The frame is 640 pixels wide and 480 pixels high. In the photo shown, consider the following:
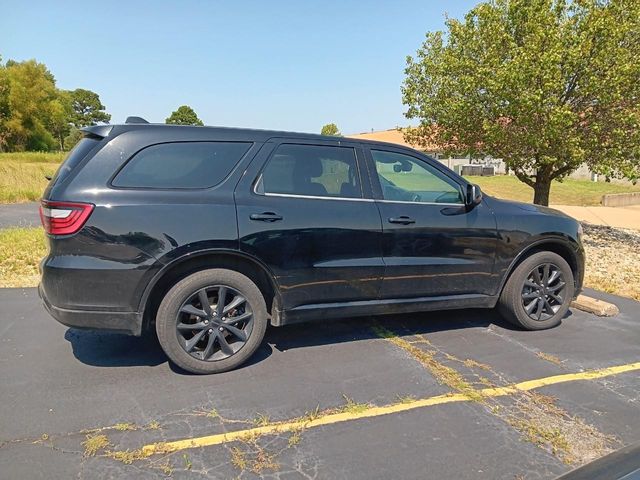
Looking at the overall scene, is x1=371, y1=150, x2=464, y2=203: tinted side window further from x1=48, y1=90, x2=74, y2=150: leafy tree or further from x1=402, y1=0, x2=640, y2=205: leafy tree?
x1=48, y1=90, x2=74, y2=150: leafy tree

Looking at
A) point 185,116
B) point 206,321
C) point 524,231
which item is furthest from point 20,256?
point 185,116

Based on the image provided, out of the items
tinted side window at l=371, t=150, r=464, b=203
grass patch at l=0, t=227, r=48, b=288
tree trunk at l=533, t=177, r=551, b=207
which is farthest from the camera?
tree trunk at l=533, t=177, r=551, b=207

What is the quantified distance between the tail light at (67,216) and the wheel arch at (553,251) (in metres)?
3.59

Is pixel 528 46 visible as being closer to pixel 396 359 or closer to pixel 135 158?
pixel 396 359

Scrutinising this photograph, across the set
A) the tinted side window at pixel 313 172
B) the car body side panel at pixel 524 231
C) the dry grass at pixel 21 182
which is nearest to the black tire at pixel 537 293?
the car body side panel at pixel 524 231

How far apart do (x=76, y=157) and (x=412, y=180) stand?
8.85 feet

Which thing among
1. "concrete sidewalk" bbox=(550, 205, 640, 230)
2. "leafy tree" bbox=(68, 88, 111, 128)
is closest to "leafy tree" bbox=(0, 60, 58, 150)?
"leafy tree" bbox=(68, 88, 111, 128)

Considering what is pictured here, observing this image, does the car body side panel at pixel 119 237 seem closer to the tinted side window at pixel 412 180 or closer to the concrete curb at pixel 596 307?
the tinted side window at pixel 412 180

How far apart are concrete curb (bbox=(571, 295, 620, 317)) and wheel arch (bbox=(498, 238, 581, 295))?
699 millimetres

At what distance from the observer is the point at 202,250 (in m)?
3.12

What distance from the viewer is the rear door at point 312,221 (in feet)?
10.8

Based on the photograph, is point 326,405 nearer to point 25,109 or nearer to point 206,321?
point 206,321

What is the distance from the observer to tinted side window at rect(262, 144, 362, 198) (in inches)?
136

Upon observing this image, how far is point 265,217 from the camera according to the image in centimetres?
328
